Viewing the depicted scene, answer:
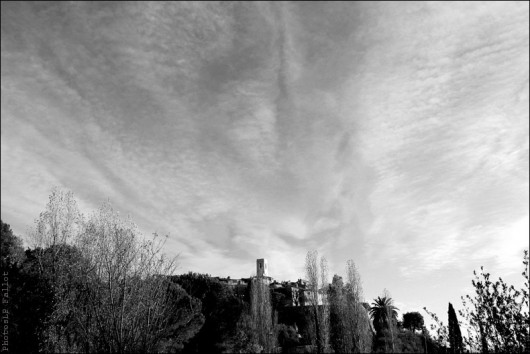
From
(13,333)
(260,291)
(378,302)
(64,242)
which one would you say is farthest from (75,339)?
(378,302)

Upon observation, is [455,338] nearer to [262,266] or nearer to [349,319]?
[349,319]

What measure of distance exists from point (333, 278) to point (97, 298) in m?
35.2

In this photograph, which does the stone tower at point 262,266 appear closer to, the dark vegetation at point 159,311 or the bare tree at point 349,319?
the dark vegetation at point 159,311

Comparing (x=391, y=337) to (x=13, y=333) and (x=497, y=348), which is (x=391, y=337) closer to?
(x=13, y=333)

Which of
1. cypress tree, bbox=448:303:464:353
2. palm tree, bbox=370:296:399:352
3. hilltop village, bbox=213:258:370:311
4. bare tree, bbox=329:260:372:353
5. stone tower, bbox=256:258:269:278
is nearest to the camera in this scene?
cypress tree, bbox=448:303:464:353

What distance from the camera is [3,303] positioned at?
22969 millimetres

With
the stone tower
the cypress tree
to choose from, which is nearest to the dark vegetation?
the cypress tree

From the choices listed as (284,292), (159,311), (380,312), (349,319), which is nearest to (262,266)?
(284,292)

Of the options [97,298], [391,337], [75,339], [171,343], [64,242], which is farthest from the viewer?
[391,337]

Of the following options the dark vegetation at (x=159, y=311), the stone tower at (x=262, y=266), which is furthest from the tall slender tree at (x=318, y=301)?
the stone tower at (x=262, y=266)

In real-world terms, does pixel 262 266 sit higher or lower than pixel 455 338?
higher

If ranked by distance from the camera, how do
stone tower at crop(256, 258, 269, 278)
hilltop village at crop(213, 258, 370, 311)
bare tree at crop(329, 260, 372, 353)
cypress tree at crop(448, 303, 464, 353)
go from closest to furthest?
cypress tree at crop(448, 303, 464, 353), bare tree at crop(329, 260, 372, 353), hilltop village at crop(213, 258, 370, 311), stone tower at crop(256, 258, 269, 278)

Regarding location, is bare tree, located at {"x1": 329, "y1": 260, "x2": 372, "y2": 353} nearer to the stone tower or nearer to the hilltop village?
the hilltop village

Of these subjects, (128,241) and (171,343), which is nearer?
(128,241)
